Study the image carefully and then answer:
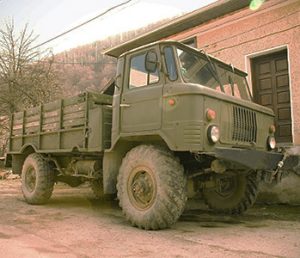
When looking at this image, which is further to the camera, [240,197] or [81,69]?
[81,69]

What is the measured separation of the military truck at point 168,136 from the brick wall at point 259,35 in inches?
96.0

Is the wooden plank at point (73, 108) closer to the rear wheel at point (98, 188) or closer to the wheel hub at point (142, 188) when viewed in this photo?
the rear wheel at point (98, 188)

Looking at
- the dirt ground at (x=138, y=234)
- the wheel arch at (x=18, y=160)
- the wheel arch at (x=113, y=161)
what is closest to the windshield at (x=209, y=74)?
the wheel arch at (x=113, y=161)

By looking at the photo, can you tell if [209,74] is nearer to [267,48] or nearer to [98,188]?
[98,188]

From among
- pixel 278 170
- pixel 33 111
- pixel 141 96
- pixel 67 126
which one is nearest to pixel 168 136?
pixel 141 96

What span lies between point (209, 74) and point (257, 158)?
5.27 ft

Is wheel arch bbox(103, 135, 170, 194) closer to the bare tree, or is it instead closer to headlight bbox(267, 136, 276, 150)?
headlight bbox(267, 136, 276, 150)

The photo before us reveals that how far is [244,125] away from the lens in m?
5.72

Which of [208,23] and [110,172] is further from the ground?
[208,23]

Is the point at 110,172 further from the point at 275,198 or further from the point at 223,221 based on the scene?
the point at 275,198

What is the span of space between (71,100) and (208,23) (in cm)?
536

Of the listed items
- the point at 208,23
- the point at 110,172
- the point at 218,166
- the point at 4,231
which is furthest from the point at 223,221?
the point at 208,23

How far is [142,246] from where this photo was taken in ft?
13.8

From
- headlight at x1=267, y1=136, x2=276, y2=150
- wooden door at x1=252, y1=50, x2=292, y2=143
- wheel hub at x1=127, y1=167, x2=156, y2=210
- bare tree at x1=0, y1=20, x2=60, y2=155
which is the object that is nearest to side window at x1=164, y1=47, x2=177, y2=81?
wheel hub at x1=127, y1=167, x2=156, y2=210
